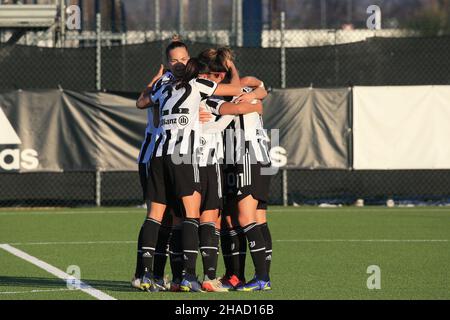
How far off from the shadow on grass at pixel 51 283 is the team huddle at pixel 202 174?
0.40m

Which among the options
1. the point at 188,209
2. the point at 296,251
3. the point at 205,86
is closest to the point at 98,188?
the point at 296,251

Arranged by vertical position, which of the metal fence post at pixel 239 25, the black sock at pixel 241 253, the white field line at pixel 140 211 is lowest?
the white field line at pixel 140 211

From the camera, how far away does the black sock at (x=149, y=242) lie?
10.7 meters

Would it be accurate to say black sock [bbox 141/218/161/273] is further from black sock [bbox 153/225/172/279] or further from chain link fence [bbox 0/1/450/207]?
chain link fence [bbox 0/1/450/207]

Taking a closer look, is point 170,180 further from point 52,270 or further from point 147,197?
point 52,270

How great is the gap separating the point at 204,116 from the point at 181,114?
296mm

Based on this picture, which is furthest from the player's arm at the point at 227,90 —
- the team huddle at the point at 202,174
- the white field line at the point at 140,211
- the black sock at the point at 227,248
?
the white field line at the point at 140,211

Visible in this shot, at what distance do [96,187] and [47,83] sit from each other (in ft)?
6.43

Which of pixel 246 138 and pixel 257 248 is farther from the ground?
pixel 246 138

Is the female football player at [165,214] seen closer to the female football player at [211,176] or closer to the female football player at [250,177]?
the female football player at [211,176]

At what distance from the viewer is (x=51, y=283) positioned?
1158 centimetres

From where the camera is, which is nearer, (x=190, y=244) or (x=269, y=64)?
(x=190, y=244)

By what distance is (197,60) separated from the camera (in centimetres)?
1063

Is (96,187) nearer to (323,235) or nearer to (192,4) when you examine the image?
(323,235)
